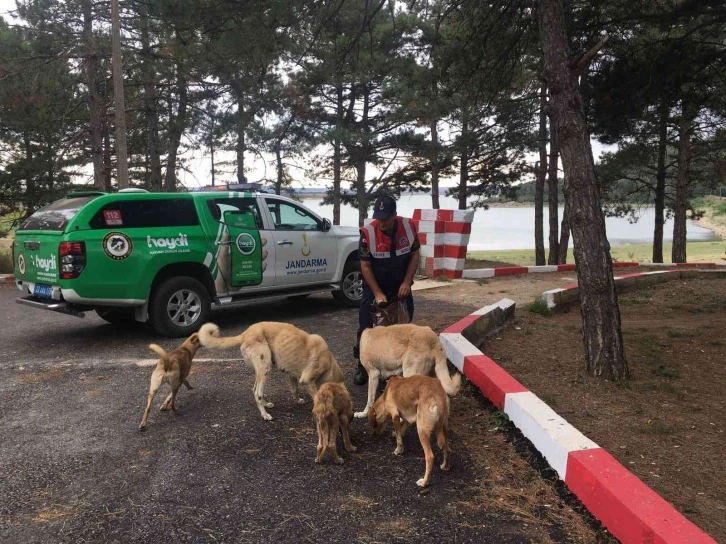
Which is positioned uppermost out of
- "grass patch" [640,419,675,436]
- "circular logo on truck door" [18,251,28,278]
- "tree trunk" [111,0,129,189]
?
"tree trunk" [111,0,129,189]

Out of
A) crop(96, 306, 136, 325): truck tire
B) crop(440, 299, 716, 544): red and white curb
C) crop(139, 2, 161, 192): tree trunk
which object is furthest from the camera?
crop(139, 2, 161, 192): tree trunk

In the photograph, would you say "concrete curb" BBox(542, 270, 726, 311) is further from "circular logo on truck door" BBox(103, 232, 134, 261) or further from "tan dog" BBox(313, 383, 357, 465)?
"circular logo on truck door" BBox(103, 232, 134, 261)

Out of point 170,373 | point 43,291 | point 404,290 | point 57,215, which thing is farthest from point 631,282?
point 43,291

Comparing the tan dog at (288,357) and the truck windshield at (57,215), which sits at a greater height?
the truck windshield at (57,215)

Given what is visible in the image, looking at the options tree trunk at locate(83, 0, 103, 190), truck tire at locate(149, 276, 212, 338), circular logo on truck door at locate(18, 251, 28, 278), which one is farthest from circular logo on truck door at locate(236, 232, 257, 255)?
tree trunk at locate(83, 0, 103, 190)

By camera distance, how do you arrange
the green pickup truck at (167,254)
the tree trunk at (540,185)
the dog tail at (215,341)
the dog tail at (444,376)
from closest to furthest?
1. the dog tail at (444,376)
2. the dog tail at (215,341)
3. the green pickup truck at (167,254)
4. the tree trunk at (540,185)

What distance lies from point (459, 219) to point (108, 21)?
11213mm

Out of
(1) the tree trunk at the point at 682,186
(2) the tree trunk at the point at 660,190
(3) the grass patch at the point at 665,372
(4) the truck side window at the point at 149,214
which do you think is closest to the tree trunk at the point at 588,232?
(3) the grass patch at the point at 665,372

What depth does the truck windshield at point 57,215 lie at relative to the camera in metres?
6.15

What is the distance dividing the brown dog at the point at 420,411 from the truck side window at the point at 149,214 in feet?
14.4

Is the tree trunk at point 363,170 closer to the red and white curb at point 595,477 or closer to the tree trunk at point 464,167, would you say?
the tree trunk at point 464,167

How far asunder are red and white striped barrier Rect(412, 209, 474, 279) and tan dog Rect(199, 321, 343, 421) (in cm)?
856

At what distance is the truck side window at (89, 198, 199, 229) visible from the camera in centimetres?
626

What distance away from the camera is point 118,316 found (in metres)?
7.57
